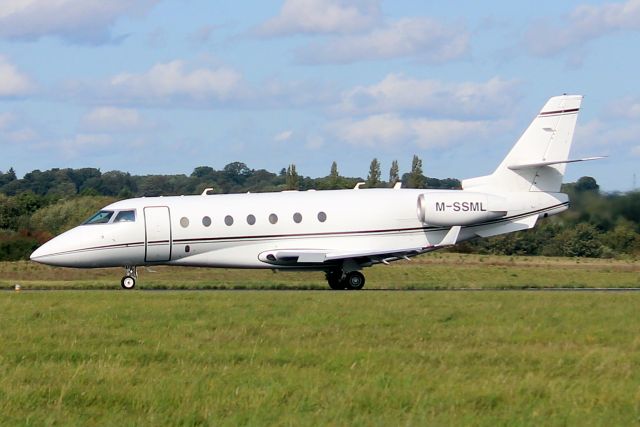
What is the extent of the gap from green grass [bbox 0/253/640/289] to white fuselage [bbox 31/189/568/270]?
44.9 inches

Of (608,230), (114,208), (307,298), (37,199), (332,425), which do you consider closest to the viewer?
(332,425)

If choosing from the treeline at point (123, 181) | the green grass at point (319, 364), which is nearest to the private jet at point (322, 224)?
the green grass at point (319, 364)

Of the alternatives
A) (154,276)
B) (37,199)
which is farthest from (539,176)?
(37,199)

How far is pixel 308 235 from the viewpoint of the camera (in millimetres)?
31984

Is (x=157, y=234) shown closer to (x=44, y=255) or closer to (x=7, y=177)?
(x=44, y=255)

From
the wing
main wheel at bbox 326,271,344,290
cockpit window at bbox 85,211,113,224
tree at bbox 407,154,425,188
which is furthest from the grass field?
tree at bbox 407,154,425,188

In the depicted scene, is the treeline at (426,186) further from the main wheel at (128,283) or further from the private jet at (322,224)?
the main wheel at (128,283)

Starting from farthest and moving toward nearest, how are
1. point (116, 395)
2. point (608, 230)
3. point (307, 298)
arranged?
point (608, 230) < point (307, 298) < point (116, 395)

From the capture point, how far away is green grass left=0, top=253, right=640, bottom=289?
110ft

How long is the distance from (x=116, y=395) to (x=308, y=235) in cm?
2089

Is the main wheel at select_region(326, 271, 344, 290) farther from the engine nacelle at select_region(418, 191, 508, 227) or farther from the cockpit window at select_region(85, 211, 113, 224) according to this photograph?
the cockpit window at select_region(85, 211, 113, 224)

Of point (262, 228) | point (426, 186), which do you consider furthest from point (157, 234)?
point (426, 186)

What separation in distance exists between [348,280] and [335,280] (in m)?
0.68

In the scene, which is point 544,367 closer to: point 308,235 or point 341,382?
point 341,382
